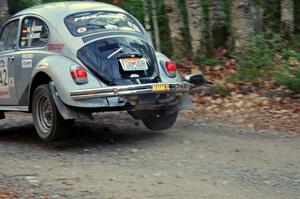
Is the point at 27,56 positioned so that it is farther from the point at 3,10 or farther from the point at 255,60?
the point at 3,10

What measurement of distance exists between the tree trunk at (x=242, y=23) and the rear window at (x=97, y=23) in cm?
448

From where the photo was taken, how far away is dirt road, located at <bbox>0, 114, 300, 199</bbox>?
5.90m


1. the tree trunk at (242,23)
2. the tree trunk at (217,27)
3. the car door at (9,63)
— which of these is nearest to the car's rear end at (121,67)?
the car door at (9,63)

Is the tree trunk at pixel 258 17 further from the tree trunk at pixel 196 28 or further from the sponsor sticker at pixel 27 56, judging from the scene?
the sponsor sticker at pixel 27 56

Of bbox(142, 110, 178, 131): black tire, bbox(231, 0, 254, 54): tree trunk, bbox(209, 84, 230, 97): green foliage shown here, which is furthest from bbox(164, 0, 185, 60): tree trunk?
bbox(142, 110, 178, 131): black tire

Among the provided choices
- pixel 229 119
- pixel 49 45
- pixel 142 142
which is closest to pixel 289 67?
pixel 229 119

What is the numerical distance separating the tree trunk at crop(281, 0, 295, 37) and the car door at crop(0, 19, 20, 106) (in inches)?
315

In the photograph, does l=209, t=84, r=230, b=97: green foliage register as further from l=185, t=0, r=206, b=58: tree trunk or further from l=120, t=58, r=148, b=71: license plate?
l=120, t=58, r=148, b=71: license plate

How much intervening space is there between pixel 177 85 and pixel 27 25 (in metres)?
2.59

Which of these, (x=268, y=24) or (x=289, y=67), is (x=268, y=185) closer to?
(x=289, y=67)

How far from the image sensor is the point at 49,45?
325 inches

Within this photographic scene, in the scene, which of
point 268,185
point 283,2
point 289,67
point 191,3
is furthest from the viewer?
point 283,2

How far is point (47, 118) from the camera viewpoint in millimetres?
8211

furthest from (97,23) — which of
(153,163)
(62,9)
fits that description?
(153,163)
